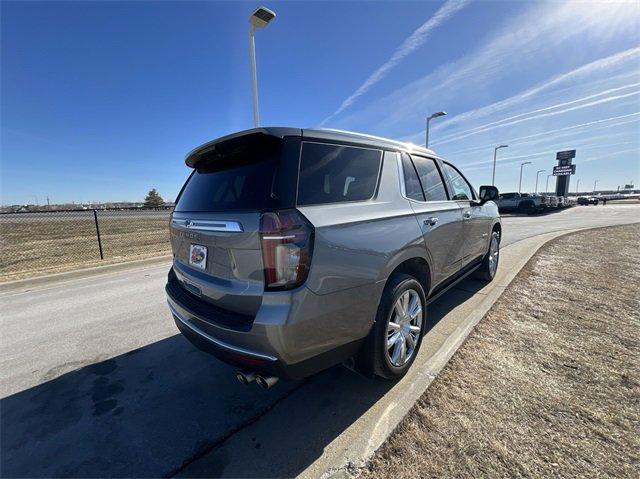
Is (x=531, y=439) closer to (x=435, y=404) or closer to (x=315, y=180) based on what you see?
(x=435, y=404)

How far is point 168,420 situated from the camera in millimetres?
2172

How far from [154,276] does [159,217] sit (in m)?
29.1

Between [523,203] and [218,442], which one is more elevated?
[523,203]

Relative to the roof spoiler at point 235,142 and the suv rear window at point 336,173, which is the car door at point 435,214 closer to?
the suv rear window at point 336,173

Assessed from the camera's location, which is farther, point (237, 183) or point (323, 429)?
point (237, 183)

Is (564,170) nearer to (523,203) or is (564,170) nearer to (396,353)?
(523,203)

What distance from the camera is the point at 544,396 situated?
224cm

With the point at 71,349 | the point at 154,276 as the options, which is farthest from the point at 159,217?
the point at 71,349

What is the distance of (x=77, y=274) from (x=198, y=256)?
646cm

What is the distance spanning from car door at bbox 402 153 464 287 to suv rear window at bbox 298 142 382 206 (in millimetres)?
488

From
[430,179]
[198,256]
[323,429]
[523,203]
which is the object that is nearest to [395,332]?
[323,429]

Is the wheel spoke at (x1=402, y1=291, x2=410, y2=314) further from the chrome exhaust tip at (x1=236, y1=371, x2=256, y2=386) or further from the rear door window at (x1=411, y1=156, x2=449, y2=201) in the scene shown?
the chrome exhaust tip at (x1=236, y1=371, x2=256, y2=386)

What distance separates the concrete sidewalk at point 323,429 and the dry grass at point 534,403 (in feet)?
0.35

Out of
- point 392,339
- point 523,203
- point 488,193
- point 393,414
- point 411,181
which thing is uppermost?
point 411,181
